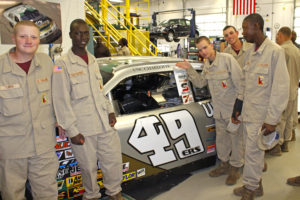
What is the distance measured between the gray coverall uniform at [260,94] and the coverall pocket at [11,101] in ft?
7.21

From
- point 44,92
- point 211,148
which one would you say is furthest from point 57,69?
point 211,148

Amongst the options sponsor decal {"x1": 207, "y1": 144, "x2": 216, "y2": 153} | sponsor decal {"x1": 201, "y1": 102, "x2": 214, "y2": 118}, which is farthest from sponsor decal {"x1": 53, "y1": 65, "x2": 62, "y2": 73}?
sponsor decal {"x1": 207, "y1": 144, "x2": 216, "y2": 153}

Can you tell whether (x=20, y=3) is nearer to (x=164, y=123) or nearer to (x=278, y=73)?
(x=164, y=123)

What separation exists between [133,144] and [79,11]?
338 cm

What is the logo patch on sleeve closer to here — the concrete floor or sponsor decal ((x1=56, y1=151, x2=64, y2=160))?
sponsor decal ((x1=56, y1=151, x2=64, y2=160))

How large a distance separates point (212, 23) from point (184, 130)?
71.7ft

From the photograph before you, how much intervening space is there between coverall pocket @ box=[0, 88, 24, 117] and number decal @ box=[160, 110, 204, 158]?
1655mm

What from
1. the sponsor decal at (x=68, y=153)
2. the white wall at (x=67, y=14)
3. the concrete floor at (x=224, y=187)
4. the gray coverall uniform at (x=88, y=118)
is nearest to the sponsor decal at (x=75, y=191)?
the gray coverall uniform at (x=88, y=118)

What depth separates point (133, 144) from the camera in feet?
10.2

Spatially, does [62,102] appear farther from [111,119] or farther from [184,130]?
[184,130]

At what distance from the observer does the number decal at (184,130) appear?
136 inches

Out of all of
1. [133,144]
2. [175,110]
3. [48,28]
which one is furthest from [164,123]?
[48,28]

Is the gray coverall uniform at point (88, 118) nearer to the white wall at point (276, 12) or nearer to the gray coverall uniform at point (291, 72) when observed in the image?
the gray coverall uniform at point (291, 72)

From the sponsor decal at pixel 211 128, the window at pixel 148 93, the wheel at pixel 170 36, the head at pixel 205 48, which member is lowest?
the sponsor decal at pixel 211 128
